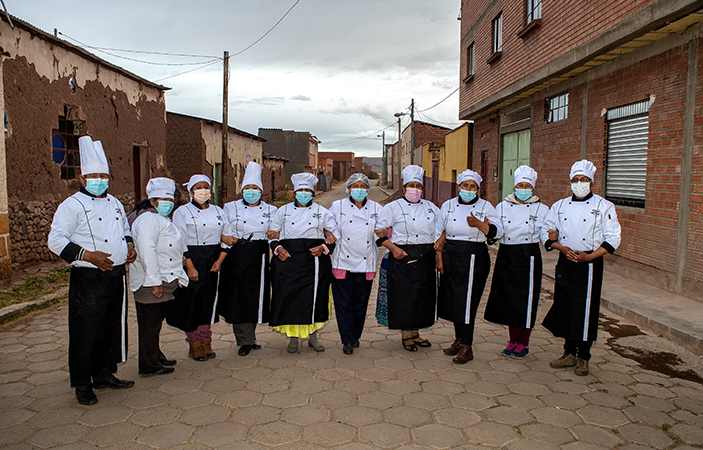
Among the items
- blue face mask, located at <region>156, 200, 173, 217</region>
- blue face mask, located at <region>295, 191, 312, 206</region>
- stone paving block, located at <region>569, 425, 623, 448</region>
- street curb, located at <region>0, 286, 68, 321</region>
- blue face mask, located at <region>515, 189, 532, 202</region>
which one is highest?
blue face mask, located at <region>515, 189, 532, 202</region>

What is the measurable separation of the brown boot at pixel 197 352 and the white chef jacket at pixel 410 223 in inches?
81.0

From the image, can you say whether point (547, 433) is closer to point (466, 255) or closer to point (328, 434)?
point (328, 434)

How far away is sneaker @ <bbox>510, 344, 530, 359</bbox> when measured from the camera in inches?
192

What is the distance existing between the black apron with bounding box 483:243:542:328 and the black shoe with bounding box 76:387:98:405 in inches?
140

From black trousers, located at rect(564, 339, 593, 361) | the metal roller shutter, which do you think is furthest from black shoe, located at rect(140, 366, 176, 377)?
the metal roller shutter

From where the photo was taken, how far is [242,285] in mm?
4977

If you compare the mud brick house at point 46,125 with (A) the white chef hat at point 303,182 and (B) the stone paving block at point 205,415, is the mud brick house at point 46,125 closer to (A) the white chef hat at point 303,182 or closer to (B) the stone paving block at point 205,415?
(A) the white chef hat at point 303,182

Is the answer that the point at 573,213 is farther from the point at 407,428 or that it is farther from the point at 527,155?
the point at 527,155

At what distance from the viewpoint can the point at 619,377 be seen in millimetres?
4336

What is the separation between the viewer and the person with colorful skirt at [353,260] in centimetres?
503

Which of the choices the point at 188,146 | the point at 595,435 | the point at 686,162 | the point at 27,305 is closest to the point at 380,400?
the point at 595,435

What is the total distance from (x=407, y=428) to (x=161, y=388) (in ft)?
6.74

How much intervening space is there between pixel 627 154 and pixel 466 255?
4.92 metres

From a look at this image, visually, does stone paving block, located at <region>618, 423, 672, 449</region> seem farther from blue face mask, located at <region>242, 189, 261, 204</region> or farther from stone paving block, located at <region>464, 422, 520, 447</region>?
blue face mask, located at <region>242, 189, 261, 204</region>
